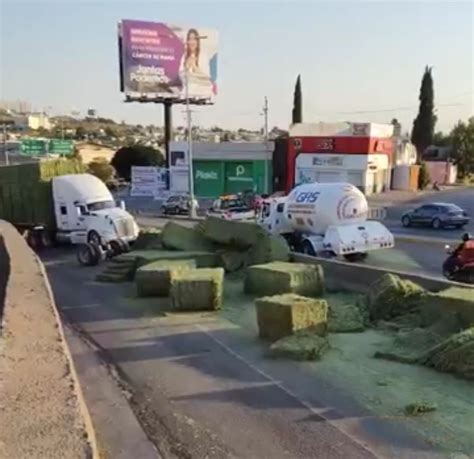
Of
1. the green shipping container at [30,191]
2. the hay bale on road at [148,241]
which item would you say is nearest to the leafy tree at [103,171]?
the green shipping container at [30,191]

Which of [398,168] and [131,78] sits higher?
[131,78]

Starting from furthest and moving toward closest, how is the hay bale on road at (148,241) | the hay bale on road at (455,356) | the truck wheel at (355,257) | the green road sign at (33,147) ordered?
the green road sign at (33,147), the truck wheel at (355,257), the hay bale on road at (148,241), the hay bale on road at (455,356)

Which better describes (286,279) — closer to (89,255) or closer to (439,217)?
(89,255)

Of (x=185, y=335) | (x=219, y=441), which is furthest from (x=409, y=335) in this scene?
(x=219, y=441)

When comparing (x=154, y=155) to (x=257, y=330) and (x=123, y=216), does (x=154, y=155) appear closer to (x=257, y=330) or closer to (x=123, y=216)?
(x=123, y=216)

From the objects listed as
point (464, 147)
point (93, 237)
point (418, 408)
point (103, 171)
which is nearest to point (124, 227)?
point (93, 237)

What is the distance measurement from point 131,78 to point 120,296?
50.7 metres

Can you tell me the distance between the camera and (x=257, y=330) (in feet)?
43.7

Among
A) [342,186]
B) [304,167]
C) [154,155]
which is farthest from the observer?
[154,155]

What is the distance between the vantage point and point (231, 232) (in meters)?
21.5

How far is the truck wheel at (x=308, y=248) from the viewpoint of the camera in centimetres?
2462

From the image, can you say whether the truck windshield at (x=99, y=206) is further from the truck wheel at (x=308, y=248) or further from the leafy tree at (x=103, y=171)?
the leafy tree at (x=103, y=171)

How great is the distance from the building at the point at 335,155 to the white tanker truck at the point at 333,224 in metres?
34.6

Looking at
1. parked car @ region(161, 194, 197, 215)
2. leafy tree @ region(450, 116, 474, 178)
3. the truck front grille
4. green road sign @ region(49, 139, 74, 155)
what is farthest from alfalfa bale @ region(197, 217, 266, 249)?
leafy tree @ region(450, 116, 474, 178)
